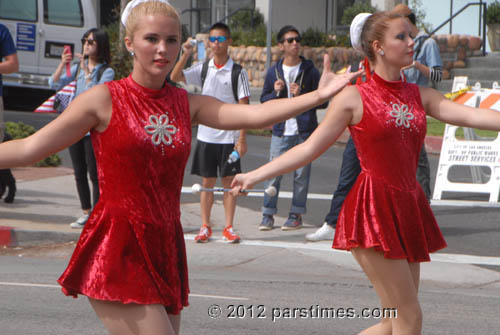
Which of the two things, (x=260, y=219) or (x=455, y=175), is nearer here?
(x=260, y=219)

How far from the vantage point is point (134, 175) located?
3506 millimetres

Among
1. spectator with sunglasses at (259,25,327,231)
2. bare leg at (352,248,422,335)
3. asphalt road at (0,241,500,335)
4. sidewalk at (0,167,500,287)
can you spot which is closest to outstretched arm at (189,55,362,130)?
bare leg at (352,248,422,335)

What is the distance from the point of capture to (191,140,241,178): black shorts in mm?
8688

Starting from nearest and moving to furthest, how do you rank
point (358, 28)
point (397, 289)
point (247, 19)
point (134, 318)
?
point (134, 318) < point (397, 289) < point (358, 28) < point (247, 19)

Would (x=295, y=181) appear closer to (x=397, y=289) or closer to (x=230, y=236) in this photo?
(x=230, y=236)

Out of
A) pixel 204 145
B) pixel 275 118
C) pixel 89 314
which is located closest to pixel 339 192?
pixel 204 145

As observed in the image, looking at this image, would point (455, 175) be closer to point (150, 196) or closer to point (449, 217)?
point (449, 217)

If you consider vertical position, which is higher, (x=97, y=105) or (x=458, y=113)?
(x=97, y=105)

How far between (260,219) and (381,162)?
568cm

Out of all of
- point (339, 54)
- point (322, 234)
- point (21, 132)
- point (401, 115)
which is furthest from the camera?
point (339, 54)

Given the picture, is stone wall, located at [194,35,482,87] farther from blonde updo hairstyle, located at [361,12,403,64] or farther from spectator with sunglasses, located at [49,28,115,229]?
blonde updo hairstyle, located at [361,12,403,64]

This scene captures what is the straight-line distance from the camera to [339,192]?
871 cm

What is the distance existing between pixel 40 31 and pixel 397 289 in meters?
15.2

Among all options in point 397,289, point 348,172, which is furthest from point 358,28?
point 348,172
